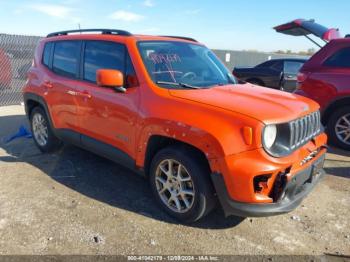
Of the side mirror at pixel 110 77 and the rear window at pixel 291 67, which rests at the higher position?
the side mirror at pixel 110 77

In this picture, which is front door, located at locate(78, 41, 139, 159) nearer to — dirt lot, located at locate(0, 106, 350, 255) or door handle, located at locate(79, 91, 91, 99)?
door handle, located at locate(79, 91, 91, 99)

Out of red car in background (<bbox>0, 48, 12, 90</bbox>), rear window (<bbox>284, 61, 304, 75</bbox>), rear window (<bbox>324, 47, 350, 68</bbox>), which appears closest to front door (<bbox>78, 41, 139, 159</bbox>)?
rear window (<bbox>324, 47, 350, 68</bbox>)

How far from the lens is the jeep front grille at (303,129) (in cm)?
304

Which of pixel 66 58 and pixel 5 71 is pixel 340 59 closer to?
pixel 66 58

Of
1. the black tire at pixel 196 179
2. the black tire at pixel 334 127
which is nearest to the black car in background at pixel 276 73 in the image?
the black tire at pixel 334 127

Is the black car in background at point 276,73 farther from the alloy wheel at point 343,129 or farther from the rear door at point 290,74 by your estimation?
the alloy wheel at point 343,129

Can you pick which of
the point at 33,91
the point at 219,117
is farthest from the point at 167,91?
the point at 33,91

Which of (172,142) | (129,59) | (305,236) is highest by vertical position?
(129,59)

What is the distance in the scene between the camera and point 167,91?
3410 mm

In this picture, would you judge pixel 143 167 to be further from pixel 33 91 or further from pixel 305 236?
pixel 33 91

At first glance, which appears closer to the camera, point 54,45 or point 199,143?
point 199,143

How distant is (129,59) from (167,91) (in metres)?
0.68

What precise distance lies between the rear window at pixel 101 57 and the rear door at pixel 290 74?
8204mm

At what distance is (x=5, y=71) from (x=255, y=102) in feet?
29.9
